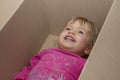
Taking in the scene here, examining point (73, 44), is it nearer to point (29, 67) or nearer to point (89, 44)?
point (89, 44)

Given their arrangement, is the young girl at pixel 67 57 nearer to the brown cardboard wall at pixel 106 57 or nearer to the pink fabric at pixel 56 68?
the pink fabric at pixel 56 68

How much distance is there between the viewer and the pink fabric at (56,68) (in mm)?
905

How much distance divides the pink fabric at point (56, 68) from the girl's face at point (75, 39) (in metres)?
0.03

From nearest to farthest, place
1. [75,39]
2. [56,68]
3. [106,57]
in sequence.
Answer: [106,57], [56,68], [75,39]

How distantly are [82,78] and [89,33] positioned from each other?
18.2 inches

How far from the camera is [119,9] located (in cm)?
77

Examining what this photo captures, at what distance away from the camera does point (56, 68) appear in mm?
920

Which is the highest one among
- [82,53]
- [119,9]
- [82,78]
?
[119,9]

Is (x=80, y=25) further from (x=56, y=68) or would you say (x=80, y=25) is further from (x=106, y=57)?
(x=106, y=57)

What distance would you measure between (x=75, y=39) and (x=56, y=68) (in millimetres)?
167

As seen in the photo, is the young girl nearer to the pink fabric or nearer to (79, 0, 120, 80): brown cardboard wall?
the pink fabric

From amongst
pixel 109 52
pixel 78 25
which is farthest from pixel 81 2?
pixel 109 52

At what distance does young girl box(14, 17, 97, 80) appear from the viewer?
3.01 ft

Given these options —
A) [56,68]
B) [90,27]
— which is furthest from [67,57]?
[90,27]
